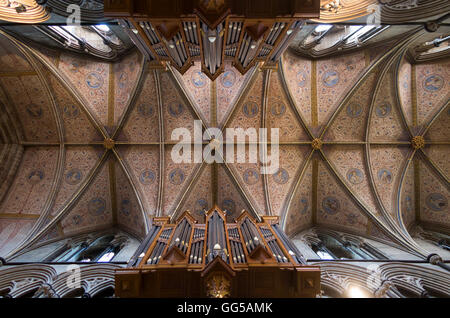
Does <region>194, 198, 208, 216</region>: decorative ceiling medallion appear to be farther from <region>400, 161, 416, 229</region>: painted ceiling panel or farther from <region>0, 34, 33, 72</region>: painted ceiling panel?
<region>400, 161, 416, 229</region>: painted ceiling panel

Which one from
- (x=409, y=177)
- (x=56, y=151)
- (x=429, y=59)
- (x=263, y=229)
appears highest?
(x=429, y=59)

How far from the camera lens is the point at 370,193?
981 centimetres

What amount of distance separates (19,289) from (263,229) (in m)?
7.77

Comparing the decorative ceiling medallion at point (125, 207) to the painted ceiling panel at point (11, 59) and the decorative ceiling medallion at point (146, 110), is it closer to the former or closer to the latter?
the decorative ceiling medallion at point (146, 110)

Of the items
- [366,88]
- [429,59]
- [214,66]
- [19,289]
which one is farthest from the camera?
[366,88]

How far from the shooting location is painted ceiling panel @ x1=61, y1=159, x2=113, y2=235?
939 centimetres

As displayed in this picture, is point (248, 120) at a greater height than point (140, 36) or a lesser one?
lesser

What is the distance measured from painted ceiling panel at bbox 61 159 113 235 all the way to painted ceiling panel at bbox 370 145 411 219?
13258 millimetres

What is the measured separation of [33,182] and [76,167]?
6.39ft

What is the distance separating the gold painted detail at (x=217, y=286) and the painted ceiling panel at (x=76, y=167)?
8.46 metres

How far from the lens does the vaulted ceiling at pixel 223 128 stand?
897 centimetres
